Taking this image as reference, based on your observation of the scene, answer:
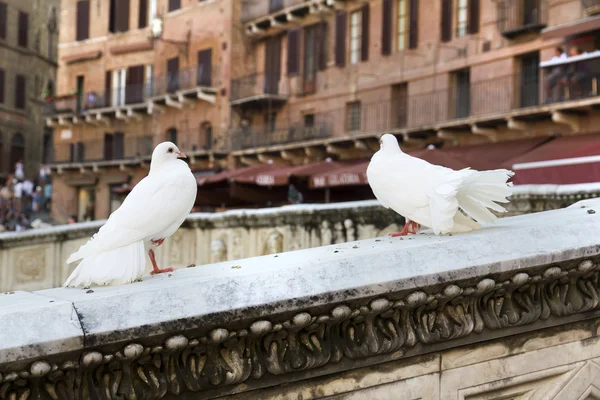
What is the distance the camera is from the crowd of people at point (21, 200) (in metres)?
20.3

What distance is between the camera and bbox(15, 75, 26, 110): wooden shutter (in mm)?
47875

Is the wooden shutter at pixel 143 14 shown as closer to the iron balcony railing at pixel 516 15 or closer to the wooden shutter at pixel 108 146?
the wooden shutter at pixel 108 146

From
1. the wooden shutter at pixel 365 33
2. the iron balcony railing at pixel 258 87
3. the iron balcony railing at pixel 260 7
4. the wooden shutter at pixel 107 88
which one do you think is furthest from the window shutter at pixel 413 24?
the wooden shutter at pixel 107 88

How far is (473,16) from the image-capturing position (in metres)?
24.0

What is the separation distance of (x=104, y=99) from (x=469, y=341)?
40.7 meters

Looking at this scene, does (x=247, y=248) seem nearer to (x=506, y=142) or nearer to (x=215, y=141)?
(x=506, y=142)

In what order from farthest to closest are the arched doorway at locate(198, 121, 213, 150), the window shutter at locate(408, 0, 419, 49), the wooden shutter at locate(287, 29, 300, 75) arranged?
Answer: the arched doorway at locate(198, 121, 213, 150) → the wooden shutter at locate(287, 29, 300, 75) → the window shutter at locate(408, 0, 419, 49)

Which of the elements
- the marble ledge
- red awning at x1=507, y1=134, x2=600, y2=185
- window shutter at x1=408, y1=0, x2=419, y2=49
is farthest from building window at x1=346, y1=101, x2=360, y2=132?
the marble ledge

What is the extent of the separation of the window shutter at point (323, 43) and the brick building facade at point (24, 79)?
21.2m

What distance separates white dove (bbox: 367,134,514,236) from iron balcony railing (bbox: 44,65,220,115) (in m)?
32.4

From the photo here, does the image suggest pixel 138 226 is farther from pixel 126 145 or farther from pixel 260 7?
pixel 126 145

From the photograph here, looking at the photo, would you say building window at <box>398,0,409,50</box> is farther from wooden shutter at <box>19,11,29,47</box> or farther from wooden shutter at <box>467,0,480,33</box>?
wooden shutter at <box>19,11,29,47</box>

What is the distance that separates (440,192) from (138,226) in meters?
1.15

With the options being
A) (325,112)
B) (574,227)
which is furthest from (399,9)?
(574,227)
